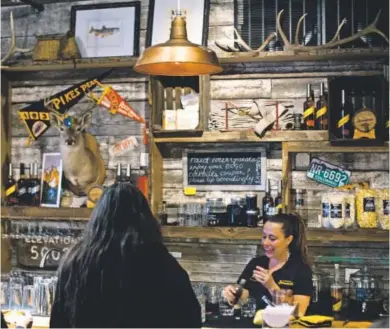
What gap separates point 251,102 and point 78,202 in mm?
1317

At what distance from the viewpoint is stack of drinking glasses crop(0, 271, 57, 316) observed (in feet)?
12.9

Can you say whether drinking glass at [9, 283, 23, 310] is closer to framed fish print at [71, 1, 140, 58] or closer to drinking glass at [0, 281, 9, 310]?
drinking glass at [0, 281, 9, 310]

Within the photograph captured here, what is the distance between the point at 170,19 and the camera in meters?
4.74

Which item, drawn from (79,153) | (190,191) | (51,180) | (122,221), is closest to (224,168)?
(190,191)

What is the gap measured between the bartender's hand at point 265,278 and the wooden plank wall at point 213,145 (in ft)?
2.21

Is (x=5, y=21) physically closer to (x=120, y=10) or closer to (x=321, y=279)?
(x=120, y=10)

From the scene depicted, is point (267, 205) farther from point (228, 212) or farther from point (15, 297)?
point (15, 297)

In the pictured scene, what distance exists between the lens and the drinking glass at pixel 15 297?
12.9ft

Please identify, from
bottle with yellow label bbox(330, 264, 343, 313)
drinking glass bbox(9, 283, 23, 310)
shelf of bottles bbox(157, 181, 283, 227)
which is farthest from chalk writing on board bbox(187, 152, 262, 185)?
drinking glass bbox(9, 283, 23, 310)

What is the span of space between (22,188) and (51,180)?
0.22 metres

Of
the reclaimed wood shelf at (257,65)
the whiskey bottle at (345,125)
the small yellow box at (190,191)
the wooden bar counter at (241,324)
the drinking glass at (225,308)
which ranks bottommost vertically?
the wooden bar counter at (241,324)

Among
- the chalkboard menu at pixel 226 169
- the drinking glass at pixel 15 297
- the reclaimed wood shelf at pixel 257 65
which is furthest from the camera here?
the chalkboard menu at pixel 226 169

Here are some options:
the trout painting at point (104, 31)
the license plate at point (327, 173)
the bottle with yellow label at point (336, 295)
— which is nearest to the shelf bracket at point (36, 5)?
the trout painting at point (104, 31)

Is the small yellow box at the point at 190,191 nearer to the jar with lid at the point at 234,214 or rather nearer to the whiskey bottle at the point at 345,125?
the jar with lid at the point at 234,214
